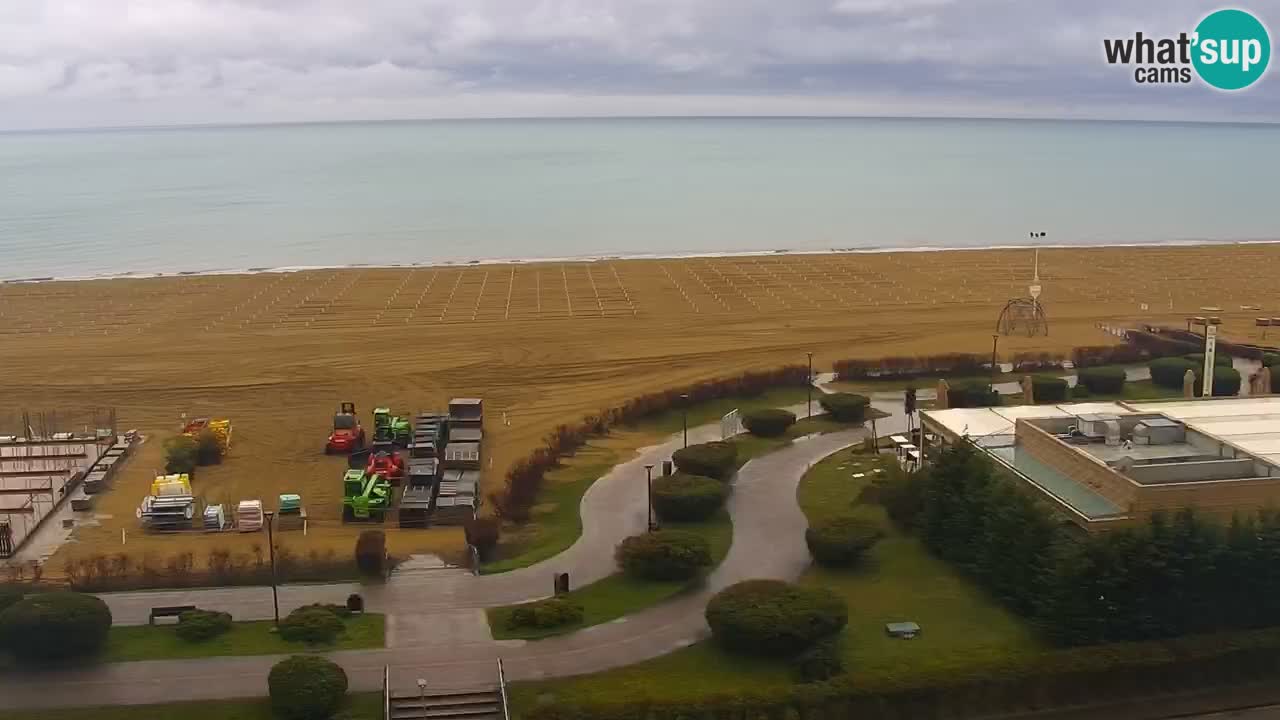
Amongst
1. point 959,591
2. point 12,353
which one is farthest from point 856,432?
point 12,353

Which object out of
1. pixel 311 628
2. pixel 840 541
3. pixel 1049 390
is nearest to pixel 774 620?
pixel 840 541

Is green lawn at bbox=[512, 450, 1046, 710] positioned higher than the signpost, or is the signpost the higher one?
the signpost

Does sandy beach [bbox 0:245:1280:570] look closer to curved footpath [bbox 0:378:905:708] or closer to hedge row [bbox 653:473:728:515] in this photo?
curved footpath [bbox 0:378:905:708]

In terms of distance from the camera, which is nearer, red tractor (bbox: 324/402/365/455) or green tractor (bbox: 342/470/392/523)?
green tractor (bbox: 342/470/392/523)

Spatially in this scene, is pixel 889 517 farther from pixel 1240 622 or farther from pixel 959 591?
pixel 1240 622

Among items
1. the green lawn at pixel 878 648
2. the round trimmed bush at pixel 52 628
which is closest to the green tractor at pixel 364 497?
the round trimmed bush at pixel 52 628

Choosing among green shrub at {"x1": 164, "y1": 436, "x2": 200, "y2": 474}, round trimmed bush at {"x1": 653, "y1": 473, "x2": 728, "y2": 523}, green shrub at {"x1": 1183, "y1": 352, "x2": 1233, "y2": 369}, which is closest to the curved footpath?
round trimmed bush at {"x1": 653, "y1": 473, "x2": 728, "y2": 523}

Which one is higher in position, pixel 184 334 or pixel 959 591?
pixel 184 334

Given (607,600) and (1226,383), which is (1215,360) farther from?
(607,600)
